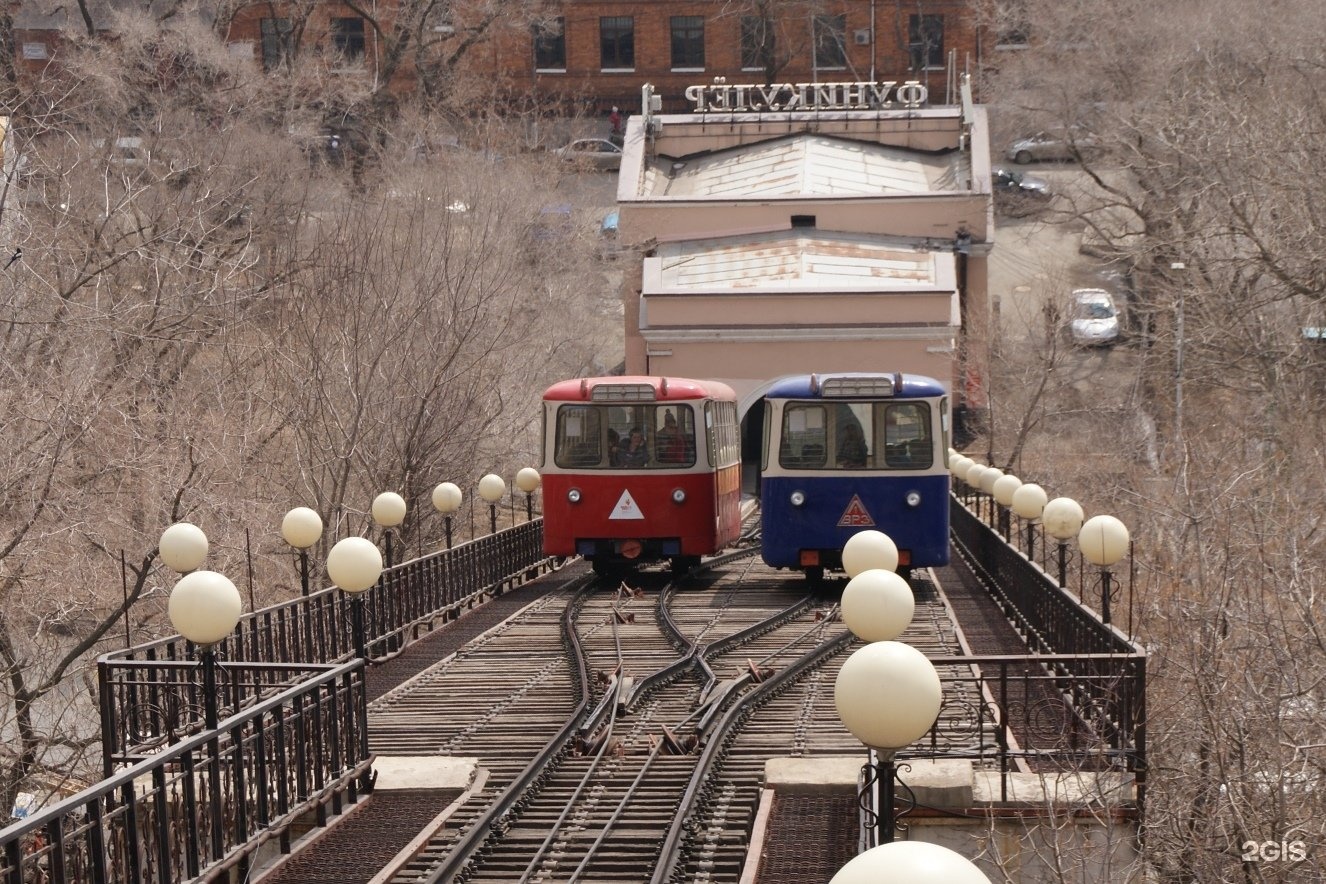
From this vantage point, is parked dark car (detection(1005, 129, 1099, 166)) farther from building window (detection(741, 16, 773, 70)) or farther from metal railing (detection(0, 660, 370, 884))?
metal railing (detection(0, 660, 370, 884))

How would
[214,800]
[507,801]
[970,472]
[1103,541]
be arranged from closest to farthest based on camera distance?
[214,800] → [507,801] → [1103,541] → [970,472]

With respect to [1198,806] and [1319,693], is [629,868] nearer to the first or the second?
[1198,806]

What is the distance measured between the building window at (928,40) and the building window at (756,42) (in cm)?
586

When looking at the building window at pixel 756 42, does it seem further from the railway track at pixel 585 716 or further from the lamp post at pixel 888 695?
the lamp post at pixel 888 695

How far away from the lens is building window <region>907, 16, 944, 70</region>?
65.7 meters

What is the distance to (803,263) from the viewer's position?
138 ft

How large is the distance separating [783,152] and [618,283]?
9071 millimetres

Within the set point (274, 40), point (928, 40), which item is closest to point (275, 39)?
point (274, 40)

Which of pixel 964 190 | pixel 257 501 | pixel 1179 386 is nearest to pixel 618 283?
pixel 964 190

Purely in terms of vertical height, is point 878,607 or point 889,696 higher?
point 878,607

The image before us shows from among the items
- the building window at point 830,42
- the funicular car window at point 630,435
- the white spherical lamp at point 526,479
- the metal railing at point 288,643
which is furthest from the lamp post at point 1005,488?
the building window at point 830,42

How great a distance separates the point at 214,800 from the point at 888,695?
3.73 meters

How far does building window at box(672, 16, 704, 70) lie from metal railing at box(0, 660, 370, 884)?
57.5m

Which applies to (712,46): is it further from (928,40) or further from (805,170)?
(805,170)
